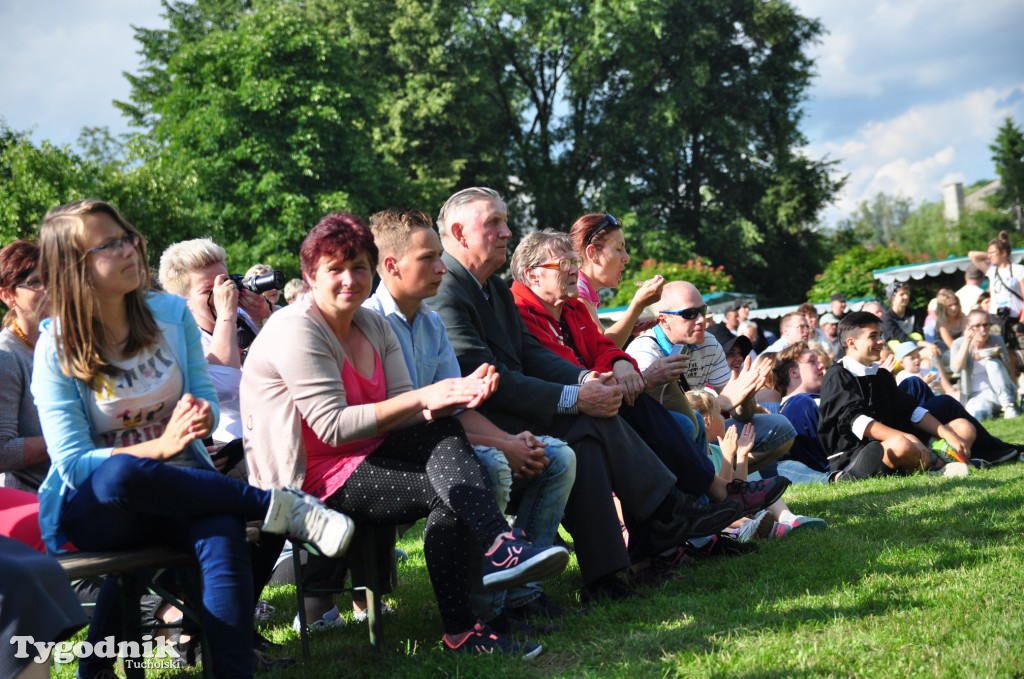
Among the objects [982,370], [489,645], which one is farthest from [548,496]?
[982,370]

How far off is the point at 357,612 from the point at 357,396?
1.30 metres

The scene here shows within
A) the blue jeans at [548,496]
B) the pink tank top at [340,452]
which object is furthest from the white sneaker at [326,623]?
the pink tank top at [340,452]

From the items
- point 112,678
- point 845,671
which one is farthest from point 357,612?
point 845,671

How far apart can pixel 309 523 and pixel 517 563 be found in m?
0.71

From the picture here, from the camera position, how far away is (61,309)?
327 centimetres

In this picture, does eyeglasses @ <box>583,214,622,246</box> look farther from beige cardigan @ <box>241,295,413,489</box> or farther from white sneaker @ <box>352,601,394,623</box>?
beige cardigan @ <box>241,295,413,489</box>

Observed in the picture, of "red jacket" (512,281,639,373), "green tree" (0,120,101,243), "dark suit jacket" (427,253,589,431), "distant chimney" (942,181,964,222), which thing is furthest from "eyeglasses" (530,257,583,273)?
"distant chimney" (942,181,964,222)

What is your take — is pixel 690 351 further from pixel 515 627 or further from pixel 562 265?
pixel 515 627

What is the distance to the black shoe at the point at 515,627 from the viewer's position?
3818mm

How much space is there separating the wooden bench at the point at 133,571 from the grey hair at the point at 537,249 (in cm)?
252

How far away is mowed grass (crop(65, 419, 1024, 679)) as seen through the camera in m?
3.19

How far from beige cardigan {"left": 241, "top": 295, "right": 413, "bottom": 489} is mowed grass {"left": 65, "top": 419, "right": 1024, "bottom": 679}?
76 centimetres

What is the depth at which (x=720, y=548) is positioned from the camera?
5.16 m

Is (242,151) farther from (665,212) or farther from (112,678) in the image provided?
(112,678)
